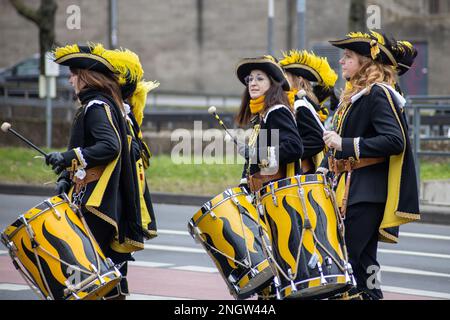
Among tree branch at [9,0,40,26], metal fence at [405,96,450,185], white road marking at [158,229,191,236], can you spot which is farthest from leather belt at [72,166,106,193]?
tree branch at [9,0,40,26]

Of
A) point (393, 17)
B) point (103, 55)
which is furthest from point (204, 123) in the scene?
point (103, 55)

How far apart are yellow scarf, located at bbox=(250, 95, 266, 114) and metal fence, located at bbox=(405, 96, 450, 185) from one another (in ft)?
26.7

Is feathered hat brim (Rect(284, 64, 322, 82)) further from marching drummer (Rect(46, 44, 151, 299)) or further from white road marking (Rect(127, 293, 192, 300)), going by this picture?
marching drummer (Rect(46, 44, 151, 299))

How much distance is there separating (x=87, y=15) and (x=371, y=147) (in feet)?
127

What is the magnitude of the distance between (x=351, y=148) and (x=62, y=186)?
1.96 m

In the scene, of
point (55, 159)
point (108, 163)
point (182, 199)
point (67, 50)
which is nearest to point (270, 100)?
point (108, 163)

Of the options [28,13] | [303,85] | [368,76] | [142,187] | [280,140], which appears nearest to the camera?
[368,76]

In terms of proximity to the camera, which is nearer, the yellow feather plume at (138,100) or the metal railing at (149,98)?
the yellow feather plume at (138,100)

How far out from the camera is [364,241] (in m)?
7.10

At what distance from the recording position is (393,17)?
37938 mm

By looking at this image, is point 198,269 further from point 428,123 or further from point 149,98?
point 149,98

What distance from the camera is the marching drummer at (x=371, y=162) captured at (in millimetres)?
7117

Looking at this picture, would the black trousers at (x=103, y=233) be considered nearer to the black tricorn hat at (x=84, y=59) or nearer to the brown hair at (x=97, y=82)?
the brown hair at (x=97, y=82)

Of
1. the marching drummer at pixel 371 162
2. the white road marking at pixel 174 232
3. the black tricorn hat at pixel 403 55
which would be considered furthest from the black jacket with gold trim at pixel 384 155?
the white road marking at pixel 174 232
